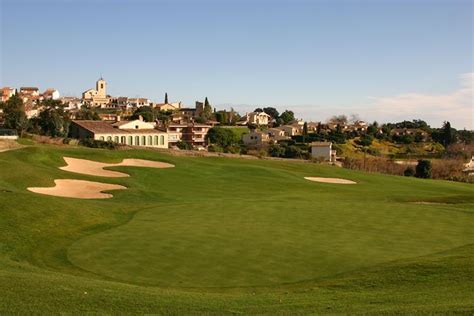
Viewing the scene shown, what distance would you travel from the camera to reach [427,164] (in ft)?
233

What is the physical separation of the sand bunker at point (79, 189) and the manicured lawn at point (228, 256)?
102 cm

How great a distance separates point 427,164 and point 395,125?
91.8 m

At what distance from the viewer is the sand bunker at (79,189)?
31.7m

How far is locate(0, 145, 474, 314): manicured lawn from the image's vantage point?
11195mm

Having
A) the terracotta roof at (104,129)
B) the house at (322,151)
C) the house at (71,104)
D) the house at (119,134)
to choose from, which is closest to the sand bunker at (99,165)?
the house at (119,134)

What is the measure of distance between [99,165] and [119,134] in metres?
29.6

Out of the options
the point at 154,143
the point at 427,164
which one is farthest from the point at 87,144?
the point at 427,164

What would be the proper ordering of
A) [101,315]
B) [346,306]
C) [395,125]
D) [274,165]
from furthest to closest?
1. [395,125]
2. [274,165]
3. [346,306]
4. [101,315]

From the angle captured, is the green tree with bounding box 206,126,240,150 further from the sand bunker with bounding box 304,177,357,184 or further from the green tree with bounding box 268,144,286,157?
the sand bunker with bounding box 304,177,357,184

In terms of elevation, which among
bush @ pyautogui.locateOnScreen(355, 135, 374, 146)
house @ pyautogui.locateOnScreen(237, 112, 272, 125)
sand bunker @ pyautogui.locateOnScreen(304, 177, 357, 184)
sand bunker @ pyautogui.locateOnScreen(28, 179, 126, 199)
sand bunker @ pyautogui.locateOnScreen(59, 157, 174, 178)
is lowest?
sand bunker @ pyautogui.locateOnScreen(304, 177, 357, 184)

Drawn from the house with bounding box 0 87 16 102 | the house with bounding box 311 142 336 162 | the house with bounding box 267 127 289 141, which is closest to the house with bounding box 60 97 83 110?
the house with bounding box 0 87 16 102

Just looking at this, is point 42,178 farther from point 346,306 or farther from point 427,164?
point 427,164

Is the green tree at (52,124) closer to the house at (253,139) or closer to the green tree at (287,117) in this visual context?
the house at (253,139)

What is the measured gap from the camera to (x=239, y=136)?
351ft
